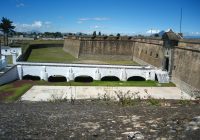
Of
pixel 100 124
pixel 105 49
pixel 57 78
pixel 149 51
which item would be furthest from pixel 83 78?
pixel 100 124

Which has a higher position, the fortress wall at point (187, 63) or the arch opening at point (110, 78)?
the fortress wall at point (187, 63)

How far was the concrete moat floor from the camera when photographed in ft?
15.2

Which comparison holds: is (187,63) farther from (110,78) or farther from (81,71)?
(81,71)

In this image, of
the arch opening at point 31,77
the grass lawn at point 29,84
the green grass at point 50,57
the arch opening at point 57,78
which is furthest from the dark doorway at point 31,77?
the green grass at point 50,57

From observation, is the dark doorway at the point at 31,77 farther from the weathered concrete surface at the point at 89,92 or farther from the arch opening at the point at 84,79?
the weathered concrete surface at the point at 89,92

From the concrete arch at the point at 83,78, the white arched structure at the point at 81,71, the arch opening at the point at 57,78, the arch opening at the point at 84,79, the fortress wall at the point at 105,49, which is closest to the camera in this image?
the white arched structure at the point at 81,71

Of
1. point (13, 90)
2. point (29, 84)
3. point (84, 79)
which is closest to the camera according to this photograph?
point (13, 90)

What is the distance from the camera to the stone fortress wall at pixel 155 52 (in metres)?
22.3

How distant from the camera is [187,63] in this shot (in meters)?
23.2

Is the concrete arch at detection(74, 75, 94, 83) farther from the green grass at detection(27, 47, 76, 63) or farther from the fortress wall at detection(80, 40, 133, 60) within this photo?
the fortress wall at detection(80, 40, 133, 60)

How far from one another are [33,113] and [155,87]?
66.2ft

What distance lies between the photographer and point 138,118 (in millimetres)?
5590

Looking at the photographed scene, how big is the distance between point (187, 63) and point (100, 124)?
19.7 meters

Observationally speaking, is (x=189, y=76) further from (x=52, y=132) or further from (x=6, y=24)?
(x=6, y=24)
